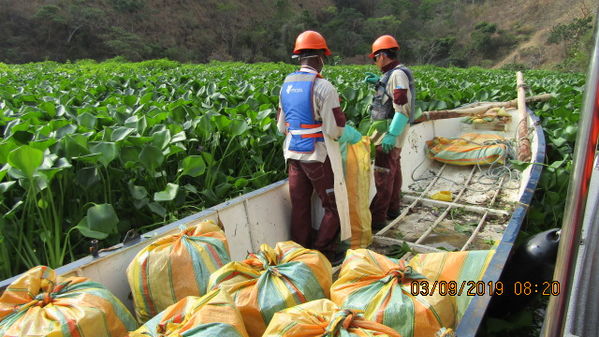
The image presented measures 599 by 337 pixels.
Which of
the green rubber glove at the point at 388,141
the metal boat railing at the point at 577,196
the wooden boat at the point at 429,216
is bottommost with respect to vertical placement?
the wooden boat at the point at 429,216

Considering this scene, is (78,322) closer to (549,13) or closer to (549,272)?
(549,272)

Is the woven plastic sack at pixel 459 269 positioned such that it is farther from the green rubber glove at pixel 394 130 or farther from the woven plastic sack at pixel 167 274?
the green rubber glove at pixel 394 130

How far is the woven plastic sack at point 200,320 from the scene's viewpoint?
47.5 inches

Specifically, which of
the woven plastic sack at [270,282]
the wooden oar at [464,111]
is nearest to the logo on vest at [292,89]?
the woven plastic sack at [270,282]

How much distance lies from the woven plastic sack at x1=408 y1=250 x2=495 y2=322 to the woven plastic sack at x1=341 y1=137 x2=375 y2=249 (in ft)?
4.19

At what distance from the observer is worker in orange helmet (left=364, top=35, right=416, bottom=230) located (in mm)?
3520

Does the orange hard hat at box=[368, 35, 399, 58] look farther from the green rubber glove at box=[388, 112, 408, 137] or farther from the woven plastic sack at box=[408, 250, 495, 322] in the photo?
the woven plastic sack at box=[408, 250, 495, 322]

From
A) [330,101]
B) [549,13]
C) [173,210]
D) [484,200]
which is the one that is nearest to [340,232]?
[330,101]

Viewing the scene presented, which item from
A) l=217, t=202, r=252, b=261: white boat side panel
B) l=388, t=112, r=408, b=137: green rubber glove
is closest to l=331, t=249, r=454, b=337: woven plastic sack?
l=217, t=202, r=252, b=261: white boat side panel

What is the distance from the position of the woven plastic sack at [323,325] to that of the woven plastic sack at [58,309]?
23.1 inches

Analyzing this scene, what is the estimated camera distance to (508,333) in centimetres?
274

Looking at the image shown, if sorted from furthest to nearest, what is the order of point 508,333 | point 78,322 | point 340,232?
1. point 340,232
2. point 508,333
3. point 78,322

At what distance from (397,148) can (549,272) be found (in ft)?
5.26

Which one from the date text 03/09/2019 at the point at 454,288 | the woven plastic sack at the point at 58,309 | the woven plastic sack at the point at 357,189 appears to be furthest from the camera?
the woven plastic sack at the point at 357,189
